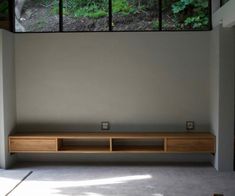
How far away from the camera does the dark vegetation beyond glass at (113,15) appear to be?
231 inches

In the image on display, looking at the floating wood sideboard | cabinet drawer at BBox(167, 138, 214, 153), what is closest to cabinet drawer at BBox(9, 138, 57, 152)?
the floating wood sideboard

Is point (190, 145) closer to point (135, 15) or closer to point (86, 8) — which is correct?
point (135, 15)

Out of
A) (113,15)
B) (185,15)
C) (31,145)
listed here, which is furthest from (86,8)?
(31,145)

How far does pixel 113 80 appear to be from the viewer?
19.3 feet

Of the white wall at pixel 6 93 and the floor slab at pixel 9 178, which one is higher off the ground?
the white wall at pixel 6 93

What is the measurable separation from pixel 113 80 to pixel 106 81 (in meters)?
0.12

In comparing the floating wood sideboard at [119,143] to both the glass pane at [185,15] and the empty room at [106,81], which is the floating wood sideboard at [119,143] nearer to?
the empty room at [106,81]

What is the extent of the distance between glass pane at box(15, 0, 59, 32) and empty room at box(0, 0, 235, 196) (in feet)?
0.06

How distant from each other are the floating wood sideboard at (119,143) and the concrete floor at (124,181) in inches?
10.6

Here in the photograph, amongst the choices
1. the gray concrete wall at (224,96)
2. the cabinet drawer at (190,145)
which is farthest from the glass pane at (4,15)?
the gray concrete wall at (224,96)

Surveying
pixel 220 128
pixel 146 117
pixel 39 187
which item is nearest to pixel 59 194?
pixel 39 187

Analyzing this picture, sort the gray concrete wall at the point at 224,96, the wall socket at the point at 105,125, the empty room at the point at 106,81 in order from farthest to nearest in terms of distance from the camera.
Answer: the wall socket at the point at 105,125 < the empty room at the point at 106,81 < the gray concrete wall at the point at 224,96

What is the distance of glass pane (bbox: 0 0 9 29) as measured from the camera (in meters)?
5.91

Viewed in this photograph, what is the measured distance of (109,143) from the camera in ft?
19.3
